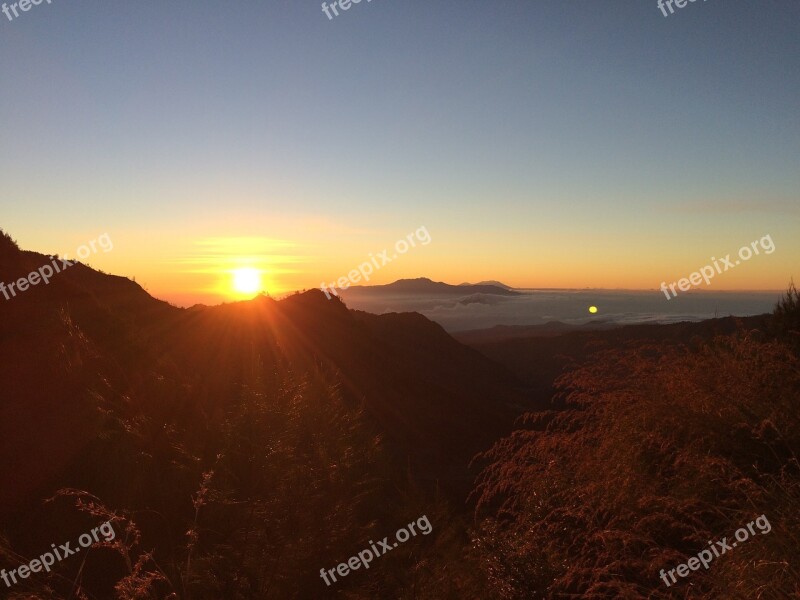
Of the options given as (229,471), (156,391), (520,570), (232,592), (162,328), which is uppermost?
(162,328)

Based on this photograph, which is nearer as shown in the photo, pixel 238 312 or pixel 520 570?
pixel 520 570

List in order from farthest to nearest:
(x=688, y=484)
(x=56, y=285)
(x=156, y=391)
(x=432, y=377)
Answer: (x=432, y=377)
(x=56, y=285)
(x=156, y=391)
(x=688, y=484)

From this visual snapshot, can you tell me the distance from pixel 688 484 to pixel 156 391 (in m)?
5.75

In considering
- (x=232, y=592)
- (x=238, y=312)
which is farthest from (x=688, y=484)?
(x=238, y=312)

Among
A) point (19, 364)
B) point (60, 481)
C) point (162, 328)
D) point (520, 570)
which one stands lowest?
point (520, 570)

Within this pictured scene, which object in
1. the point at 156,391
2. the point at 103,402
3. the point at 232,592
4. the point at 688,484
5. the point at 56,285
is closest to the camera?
the point at 232,592

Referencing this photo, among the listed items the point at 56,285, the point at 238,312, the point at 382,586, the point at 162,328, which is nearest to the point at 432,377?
the point at 238,312

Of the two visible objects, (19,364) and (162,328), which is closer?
(19,364)

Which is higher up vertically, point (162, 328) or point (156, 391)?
point (162, 328)

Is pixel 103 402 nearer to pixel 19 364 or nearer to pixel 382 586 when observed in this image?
pixel 19 364

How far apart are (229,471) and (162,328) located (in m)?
11.3

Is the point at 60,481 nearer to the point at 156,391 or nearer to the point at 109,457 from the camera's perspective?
the point at 109,457

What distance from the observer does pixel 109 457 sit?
15.9 ft

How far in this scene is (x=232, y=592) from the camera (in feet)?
12.2
